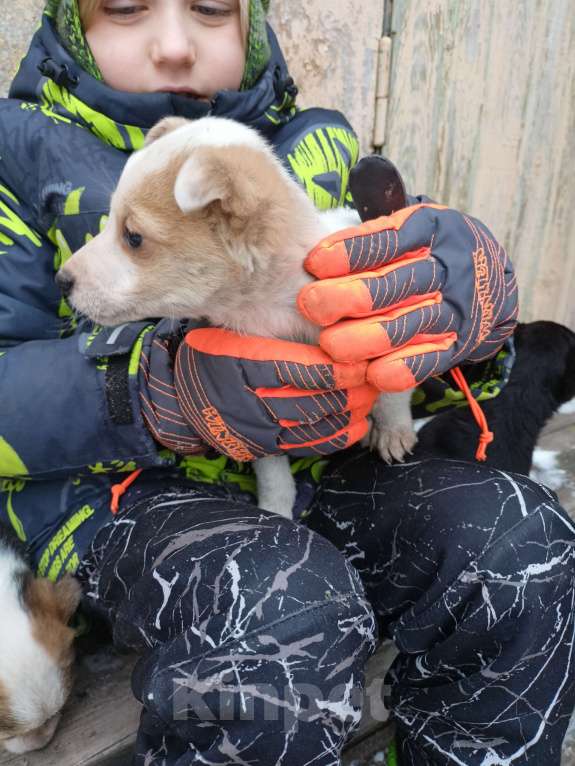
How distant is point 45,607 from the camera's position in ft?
4.51

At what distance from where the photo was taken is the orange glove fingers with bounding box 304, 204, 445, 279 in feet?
3.95

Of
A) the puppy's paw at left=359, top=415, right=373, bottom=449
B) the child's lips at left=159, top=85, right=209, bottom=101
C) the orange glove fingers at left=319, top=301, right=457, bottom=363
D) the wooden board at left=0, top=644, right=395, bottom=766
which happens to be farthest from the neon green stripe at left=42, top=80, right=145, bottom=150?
the wooden board at left=0, top=644, right=395, bottom=766

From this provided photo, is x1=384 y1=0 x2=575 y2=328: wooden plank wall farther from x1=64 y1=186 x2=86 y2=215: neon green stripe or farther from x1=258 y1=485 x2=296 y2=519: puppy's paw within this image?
x1=258 y1=485 x2=296 y2=519: puppy's paw

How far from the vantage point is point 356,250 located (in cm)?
121

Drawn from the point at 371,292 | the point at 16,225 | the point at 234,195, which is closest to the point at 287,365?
the point at 371,292

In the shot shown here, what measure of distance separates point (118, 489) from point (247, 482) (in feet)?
0.98

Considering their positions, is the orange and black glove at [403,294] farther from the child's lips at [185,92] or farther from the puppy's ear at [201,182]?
the child's lips at [185,92]

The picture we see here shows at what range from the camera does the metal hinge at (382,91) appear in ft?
8.20

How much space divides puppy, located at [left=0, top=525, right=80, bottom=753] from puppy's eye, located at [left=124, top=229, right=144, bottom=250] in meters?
0.69

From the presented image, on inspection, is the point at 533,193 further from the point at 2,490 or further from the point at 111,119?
the point at 2,490

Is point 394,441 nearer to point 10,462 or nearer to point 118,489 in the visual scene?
point 118,489

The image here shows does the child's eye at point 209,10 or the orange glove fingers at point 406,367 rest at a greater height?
the child's eye at point 209,10

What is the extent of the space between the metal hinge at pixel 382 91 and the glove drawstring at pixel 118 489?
1.76m

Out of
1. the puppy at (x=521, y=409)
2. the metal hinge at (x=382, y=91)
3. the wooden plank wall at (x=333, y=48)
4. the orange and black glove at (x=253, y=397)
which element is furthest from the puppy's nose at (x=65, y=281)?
the metal hinge at (x=382, y=91)
